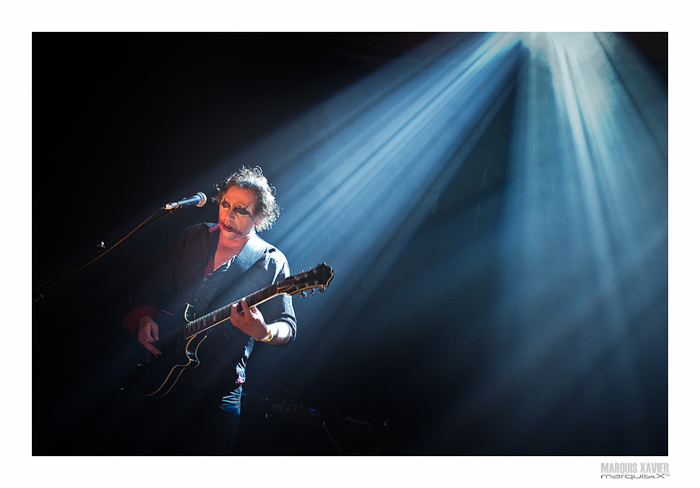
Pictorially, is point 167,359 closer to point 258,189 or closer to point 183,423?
point 183,423

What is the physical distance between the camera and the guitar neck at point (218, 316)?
2.06 m

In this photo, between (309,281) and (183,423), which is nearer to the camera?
(309,281)

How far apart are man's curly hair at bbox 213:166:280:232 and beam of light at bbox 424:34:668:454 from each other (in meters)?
1.33

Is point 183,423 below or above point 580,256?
below

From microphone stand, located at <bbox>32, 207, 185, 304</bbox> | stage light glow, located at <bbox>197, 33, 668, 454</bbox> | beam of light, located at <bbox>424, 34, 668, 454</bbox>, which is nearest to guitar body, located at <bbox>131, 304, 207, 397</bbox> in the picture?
stage light glow, located at <bbox>197, 33, 668, 454</bbox>

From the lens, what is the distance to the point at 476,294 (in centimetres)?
247

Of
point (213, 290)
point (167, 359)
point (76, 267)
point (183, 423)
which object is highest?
point (76, 267)

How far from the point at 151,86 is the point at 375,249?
1612 millimetres

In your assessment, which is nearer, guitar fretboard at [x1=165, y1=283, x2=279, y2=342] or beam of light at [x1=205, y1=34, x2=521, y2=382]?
guitar fretboard at [x1=165, y1=283, x2=279, y2=342]

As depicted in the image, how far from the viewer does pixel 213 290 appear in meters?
2.27

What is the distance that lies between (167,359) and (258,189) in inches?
40.1
